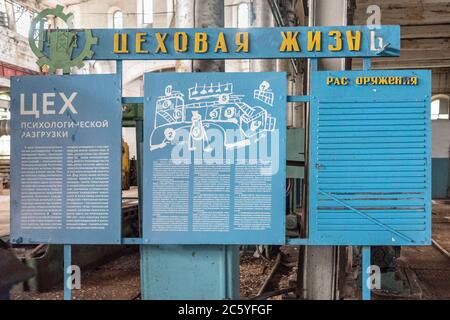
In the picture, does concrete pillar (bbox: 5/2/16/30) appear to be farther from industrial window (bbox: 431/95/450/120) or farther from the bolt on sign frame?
industrial window (bbox: 431/95/450/120)

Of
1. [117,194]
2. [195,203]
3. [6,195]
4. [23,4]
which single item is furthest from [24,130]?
[23,4]

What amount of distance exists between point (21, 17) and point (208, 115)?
16.2 m

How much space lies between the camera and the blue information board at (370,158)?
124 inches

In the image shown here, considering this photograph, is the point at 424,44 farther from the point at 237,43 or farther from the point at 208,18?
the point at 237,43

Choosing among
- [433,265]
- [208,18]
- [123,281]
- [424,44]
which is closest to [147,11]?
[424,44]

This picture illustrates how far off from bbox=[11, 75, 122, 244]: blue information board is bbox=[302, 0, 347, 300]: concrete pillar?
5.49ft

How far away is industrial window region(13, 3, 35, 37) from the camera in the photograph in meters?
16.2

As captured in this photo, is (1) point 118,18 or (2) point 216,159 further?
(1) point 118,18

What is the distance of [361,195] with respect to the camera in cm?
321

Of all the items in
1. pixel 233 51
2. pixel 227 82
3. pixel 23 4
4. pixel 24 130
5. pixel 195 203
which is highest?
pixel 23 4

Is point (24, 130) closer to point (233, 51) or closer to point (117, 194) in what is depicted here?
point (117, 194)

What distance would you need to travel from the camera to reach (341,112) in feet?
10.5

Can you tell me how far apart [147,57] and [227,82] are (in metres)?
0.62

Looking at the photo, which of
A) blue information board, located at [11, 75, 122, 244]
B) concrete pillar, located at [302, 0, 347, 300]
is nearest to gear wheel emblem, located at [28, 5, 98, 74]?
blue information board, located at [11, 75, 122, 244]
